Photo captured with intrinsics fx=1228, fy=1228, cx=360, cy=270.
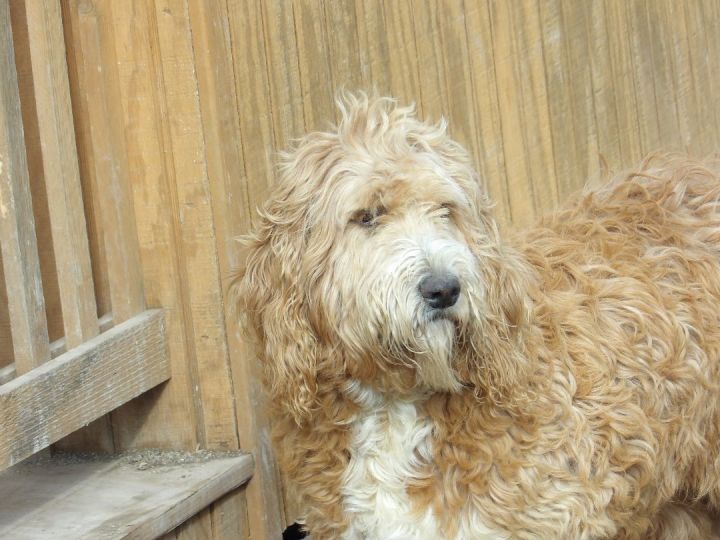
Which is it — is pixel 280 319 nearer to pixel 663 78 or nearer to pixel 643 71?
pixel 643 71

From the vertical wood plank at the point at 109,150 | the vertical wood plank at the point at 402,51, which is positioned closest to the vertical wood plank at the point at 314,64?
the vertical wood plank at the point at 402,51

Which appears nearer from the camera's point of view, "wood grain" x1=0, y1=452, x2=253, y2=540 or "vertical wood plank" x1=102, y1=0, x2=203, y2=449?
"wood grain" x1=0, y1=452, x2=253, y2=540

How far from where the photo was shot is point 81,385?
3859 millimetres

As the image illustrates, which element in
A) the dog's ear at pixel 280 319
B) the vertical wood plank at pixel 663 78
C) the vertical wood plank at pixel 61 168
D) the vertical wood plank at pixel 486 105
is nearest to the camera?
the dog's ear at pixel 280 319

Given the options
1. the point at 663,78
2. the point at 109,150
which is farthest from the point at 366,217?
the point at 663,78

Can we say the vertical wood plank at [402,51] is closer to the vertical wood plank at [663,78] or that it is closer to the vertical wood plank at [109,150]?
the vertical wood plank at [109,150]

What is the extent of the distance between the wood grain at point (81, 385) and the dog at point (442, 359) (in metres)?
0.60

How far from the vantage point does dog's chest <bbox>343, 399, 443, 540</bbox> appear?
3.39m

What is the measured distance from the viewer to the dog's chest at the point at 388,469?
3393mm

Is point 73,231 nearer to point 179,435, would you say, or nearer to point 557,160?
point 179,435

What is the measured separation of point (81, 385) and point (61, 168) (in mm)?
690

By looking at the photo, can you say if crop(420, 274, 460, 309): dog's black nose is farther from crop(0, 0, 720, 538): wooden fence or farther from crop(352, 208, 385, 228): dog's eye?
crop(0, 0, 720, 538): wooden fence

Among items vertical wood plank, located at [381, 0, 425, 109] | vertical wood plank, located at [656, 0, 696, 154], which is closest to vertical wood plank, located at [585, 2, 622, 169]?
vertical wood plank, located at [656, 0, 696, 154]

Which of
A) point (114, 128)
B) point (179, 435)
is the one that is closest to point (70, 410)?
point (179, 435)
